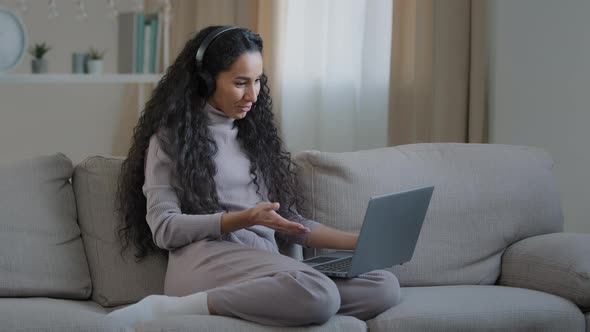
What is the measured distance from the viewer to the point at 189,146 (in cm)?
244

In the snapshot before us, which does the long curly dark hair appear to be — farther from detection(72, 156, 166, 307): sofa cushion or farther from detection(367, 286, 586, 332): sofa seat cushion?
detection(367, 286, 586, 332): sofa seat cushion

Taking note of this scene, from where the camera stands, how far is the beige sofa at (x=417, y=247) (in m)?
2.29

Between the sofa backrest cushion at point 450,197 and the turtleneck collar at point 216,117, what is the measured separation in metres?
0.28

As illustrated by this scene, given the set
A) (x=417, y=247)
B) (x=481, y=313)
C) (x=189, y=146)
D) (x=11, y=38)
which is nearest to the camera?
(x=481, y=313)

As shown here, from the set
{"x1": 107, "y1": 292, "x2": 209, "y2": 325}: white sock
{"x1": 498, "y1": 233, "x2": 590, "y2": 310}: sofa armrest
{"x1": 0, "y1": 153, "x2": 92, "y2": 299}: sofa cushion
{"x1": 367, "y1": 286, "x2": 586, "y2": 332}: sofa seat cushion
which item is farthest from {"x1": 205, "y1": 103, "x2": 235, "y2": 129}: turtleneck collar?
{"x1": 498, "y1": 233, "x2": 590, "y2": 310}: sofa armrest

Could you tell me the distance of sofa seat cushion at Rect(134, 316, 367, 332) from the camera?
2.05 meters

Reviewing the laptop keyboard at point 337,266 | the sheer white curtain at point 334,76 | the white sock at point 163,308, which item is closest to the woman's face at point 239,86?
the laptop keyboard at point 337,266

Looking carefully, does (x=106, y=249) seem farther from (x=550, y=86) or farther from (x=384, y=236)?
(x=550, y=86)

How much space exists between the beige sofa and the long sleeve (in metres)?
0.18

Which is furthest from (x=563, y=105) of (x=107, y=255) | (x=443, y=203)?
(x=107, y=255)

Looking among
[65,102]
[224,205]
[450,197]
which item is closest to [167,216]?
[224,205]

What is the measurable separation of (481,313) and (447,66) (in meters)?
1.65

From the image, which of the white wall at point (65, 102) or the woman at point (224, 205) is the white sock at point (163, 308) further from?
the white wall at point (65, 102)

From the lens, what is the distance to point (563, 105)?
3.57m
